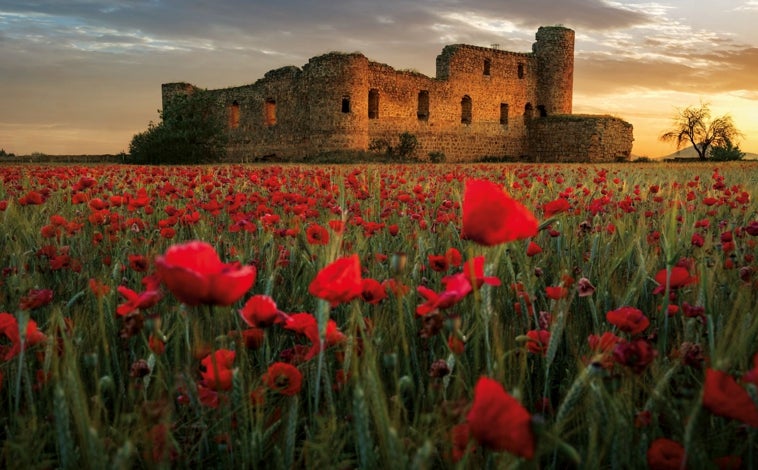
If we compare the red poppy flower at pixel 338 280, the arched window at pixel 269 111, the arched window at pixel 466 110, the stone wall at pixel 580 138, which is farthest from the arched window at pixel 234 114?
the red poppy flower at pixel 338 280

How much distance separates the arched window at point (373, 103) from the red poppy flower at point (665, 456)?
23.4 metres

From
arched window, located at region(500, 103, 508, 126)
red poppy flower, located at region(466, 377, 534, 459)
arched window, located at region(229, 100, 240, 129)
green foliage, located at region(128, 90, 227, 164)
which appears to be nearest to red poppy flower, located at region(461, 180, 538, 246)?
red poppy flower, located at region(466, 377, 534, 459)

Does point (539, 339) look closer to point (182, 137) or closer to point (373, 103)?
point (182, 137)

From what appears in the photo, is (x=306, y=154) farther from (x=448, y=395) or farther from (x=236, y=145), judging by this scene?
(x=448, y=395)

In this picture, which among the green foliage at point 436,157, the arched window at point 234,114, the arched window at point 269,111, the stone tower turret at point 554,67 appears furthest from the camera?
the stone tower turret at point 554,67

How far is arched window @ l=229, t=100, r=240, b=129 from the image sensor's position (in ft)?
88.4

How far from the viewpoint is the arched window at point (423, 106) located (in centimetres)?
2506

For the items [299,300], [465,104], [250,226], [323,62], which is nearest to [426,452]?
[299,300]

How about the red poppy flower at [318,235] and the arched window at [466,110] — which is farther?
the arched window at [466,110]

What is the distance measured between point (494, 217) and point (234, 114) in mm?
27822

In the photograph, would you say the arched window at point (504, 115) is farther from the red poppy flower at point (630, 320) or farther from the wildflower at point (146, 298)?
the wildflower at point (146, 298)

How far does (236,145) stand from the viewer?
88.1 feet

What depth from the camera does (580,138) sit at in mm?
27422

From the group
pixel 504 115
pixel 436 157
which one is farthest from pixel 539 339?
pixel 504 115
